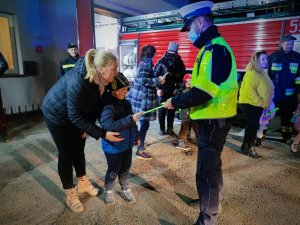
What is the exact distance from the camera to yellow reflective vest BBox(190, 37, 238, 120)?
1586 millimetres

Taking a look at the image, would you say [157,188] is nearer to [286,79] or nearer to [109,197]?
[109,197]

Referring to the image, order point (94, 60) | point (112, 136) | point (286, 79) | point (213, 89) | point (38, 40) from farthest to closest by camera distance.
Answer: point (38, 40) → point (286, 79) → point (112, 136) → point (94, 60) → point (213, 89)

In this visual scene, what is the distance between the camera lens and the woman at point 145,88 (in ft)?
10.5

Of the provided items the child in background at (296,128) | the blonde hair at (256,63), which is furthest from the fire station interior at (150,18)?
the blonde hair at (256,63)

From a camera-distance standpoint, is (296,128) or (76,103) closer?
(76,103)

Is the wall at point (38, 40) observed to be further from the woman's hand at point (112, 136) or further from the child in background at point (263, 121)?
the child in background at point (263, 121)

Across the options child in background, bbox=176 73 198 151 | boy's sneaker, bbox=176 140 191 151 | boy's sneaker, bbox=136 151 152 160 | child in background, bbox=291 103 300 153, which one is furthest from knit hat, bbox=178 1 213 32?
child in background, bbox=291 103 300 153

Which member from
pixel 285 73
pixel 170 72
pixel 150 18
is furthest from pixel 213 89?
pixel 150 18

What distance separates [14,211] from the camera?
7.32 ft

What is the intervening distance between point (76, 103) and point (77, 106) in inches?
1.1

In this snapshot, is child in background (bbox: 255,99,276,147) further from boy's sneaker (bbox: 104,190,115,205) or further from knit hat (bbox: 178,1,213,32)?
boy's sneaker (bbox: 104,190,115,205)

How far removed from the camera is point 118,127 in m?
1.91

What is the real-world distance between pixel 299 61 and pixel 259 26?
5.50 ft

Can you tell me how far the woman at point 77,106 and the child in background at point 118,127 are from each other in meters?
0.09
